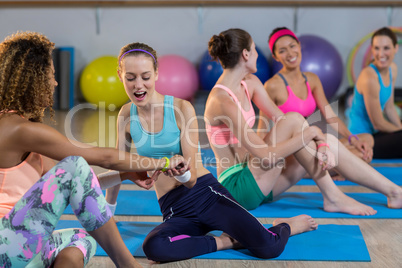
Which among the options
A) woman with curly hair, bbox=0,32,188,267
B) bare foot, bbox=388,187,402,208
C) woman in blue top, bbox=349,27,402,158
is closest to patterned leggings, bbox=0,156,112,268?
woman with curly hair, bbox=0,32,188,267

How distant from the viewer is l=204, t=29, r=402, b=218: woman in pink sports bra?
2.30 metres

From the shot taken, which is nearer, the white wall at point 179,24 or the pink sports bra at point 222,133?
the pink sports bra at point 222,133

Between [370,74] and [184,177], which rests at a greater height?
[370,74]

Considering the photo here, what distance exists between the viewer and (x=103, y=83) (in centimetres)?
574

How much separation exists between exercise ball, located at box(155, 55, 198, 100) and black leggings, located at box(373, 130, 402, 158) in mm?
2559

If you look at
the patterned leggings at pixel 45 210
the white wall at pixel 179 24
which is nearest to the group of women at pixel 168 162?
the patterned leggings at pixel 45 210

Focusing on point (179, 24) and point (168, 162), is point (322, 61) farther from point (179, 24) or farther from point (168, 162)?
point (168, 162)

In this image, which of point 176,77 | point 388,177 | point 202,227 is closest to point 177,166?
point 202,227

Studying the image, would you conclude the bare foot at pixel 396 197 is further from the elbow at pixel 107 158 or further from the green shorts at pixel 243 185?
the elbow at pixel 107 158

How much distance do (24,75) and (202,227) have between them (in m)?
0.93

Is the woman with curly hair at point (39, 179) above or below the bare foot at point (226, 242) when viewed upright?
above

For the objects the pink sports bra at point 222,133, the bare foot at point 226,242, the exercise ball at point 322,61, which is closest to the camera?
the bare foot at point 226,242

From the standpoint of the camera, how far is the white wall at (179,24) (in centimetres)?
609

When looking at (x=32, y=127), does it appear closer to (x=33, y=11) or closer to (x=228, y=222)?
(x=228, y=222)
